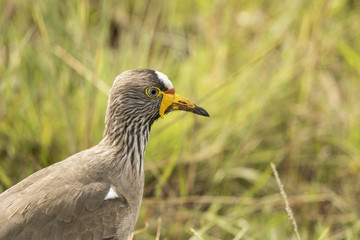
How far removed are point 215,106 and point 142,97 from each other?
1.73m

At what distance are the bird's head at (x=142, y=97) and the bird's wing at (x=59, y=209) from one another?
0.45 metres

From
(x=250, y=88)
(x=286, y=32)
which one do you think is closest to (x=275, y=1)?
(x=286, y=32)

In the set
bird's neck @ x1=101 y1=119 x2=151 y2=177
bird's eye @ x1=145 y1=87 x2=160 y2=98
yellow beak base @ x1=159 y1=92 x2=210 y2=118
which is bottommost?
bird's neck @ x1=101 y1=119 x2=151 y2=177

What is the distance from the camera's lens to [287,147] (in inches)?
201

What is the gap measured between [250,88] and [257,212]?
1078 millimetres

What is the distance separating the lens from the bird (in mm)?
3152

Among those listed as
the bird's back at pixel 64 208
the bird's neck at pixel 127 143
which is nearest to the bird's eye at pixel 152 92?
the bird's neck at pixel 127 143

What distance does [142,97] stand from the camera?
11.5ft

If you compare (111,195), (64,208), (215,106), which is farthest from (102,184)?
(215,106)

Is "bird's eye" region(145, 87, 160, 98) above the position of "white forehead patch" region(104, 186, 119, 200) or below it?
above

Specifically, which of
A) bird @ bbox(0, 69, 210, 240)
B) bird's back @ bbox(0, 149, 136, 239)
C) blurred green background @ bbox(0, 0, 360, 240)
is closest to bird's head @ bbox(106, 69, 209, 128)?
bird @ bbox(0, 69, 210, 240)

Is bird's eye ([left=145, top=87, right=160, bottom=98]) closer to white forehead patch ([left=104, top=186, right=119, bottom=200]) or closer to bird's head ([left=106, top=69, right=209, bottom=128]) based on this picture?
bird's head ([left=106, top=69, right=209, bottom=128])

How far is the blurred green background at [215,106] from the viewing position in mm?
4430

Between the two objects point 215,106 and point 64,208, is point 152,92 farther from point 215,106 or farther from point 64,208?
point 215,106
